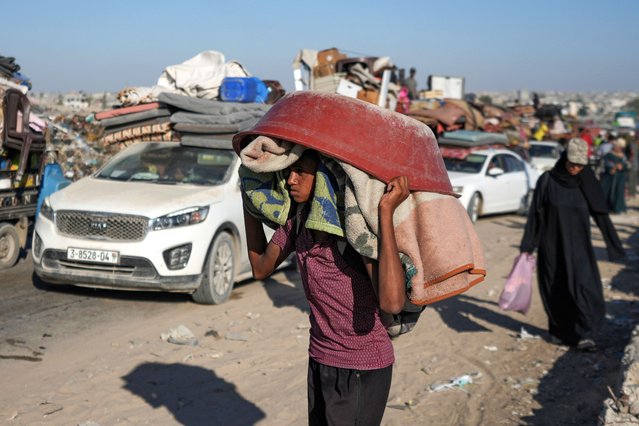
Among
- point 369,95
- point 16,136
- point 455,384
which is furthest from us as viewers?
point 369,95

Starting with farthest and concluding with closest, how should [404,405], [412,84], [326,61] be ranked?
1. [412,84]
2. [326,61]
3. [404,405]

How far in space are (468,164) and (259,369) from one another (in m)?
13.1

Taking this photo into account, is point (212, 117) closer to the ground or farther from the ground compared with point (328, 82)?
farther from the ground

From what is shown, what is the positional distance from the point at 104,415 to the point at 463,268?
10.5 feet

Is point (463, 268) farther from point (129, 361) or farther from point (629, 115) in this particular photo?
point (629, 115)

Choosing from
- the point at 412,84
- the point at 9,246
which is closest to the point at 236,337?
the point at 9,246

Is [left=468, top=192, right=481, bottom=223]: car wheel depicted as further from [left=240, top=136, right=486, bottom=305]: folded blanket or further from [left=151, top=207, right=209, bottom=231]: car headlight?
[left=240, top=136, right=486, bottom=305]: folded blanket

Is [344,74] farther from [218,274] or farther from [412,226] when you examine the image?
[412,226]

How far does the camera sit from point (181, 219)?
27.1 ft

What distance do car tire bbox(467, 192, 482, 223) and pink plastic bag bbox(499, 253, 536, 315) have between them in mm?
9142

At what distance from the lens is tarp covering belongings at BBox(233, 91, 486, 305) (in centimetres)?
287

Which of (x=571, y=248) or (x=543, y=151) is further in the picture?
(x=543, y=151)

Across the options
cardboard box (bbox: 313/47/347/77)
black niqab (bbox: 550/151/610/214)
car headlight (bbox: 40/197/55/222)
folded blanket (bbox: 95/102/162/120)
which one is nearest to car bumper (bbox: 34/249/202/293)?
car headlight (bbox: 40/197/55/222)

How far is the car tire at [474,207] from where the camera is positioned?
1744 cm
